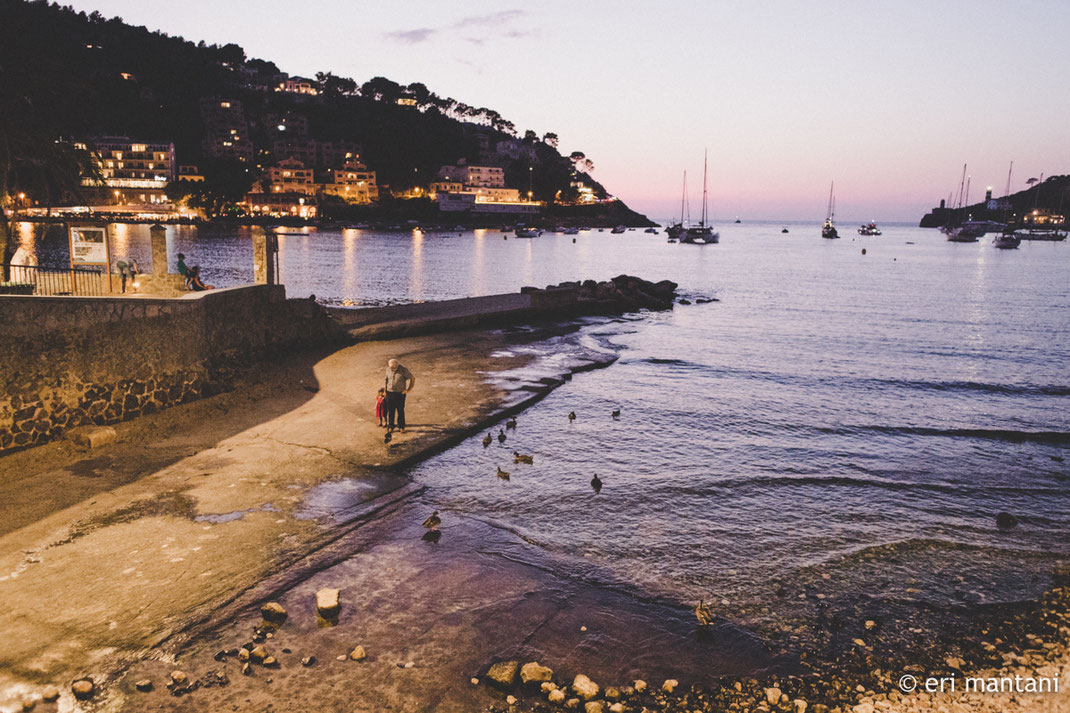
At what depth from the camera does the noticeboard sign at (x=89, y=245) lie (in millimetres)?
16484

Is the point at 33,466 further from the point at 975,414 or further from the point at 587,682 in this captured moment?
the point at 975,414

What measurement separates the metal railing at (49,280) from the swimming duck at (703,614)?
1532 centimetres

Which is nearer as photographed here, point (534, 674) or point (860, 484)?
point (534, 674)

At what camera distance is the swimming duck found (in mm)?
7133

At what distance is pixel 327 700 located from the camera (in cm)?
565

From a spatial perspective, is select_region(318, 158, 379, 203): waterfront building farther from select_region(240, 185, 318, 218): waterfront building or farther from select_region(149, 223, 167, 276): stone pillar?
select_region(149, 223, 167, 276): stone pillar

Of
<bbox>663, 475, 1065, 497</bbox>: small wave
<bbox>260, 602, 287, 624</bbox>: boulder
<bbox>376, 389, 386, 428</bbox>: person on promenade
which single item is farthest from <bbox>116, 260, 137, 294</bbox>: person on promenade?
<bbox>663, 475, 1065, 497</bbox>: small wave

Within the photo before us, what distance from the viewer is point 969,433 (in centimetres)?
1600

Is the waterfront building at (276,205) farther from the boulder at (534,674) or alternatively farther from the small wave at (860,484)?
the boulder at (534,674)

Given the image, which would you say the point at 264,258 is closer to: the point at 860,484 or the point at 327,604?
the point at 327,604

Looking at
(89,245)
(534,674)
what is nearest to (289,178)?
(89,245)

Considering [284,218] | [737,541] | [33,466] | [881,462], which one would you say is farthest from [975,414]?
[284,218]

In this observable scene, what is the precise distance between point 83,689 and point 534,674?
4.00 meters

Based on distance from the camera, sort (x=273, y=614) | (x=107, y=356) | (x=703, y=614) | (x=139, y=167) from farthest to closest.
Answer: (x=139, y=167) < (x=107, y=356) < (x=703, y=614) < (x=273, y=614)
